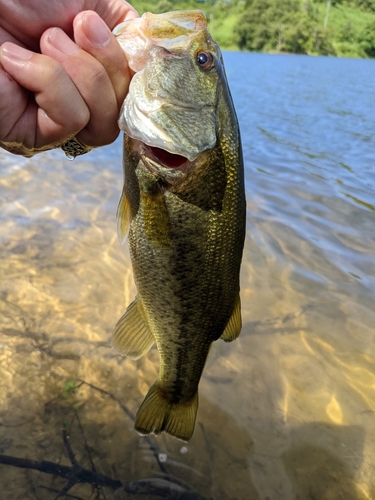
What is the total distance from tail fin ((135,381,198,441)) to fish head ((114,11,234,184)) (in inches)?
52.6

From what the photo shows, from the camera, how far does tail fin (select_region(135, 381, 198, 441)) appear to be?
2348mm

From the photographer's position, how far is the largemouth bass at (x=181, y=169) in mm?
1811

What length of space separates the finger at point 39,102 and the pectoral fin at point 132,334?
997 mm

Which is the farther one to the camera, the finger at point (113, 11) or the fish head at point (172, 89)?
the finger at point (113, 11)

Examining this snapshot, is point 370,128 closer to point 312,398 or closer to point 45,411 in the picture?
point 312,398

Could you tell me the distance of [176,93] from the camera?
1.85 metres

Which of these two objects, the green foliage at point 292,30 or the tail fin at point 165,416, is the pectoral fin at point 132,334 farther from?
the green foliage at point 292,30

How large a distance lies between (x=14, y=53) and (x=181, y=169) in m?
0.86

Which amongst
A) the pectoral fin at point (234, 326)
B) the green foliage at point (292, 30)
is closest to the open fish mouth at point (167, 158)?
the pectoral fin at point (234, 326)

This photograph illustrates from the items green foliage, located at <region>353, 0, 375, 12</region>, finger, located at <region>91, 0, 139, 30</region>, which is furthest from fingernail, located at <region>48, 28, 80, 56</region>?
green foliage, located at <region>353, 0, 375, 12</region>

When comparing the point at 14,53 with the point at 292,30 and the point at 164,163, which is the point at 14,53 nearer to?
the point at 164,163

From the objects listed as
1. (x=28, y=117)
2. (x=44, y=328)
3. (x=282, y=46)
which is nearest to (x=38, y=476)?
(x=44, y=328)

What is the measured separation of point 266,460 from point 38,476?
1596 millimetres

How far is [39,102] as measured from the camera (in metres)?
1.86
